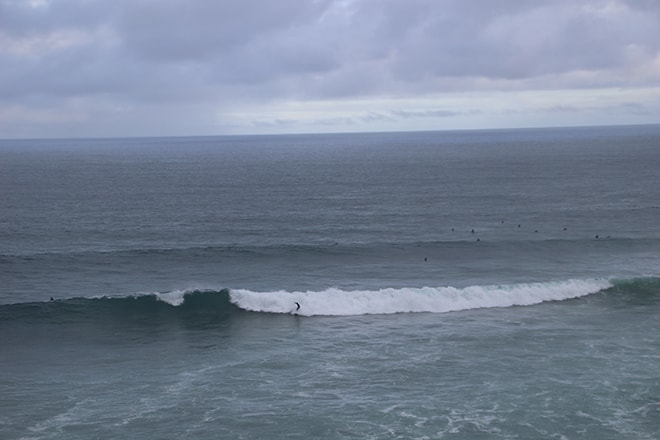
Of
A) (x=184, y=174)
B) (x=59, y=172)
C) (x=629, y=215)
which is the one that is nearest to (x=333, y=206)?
(x=629, y=215)

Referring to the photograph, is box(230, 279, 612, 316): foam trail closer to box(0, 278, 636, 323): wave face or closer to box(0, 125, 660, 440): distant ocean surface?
box(0, 278, 636, 323): wave face

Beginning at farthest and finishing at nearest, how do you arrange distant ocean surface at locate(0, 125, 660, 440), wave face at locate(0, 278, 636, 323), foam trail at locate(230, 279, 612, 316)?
foam trail at locate(230, 279, 612, 316)
wave face at locate(0, 278, 636, 323)
distant ocean surface at locate(0, 125, 660, 440)

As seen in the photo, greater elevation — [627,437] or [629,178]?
[629,178]

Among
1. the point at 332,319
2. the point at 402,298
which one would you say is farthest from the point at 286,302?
the point at 402,298

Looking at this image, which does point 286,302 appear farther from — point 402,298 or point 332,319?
point 402,298

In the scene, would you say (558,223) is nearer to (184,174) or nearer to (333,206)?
(333,206)

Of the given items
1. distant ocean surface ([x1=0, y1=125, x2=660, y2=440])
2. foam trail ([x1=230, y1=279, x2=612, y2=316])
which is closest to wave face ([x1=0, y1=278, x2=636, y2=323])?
foam trail ([x1=230, y1=279, x2=612, y2=316])

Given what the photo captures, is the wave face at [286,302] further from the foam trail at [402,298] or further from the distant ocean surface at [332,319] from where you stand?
the distant ocean surface at [332,319]
